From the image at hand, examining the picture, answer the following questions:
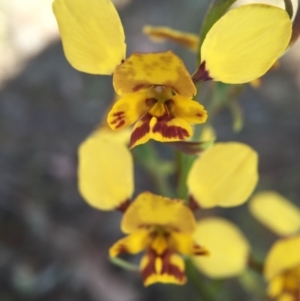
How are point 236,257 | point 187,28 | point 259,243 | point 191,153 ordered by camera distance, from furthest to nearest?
point 187,28 → point 259,243 → point 236,257 → point 191,153

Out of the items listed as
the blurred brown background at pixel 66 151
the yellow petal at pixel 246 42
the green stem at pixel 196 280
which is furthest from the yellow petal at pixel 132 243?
the blurred brown background at pixel 66 151

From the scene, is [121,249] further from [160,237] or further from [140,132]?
[140,132]

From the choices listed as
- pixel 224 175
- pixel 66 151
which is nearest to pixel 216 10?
pixel 224 175

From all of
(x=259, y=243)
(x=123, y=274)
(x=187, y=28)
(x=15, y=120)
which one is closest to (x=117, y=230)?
(x=123, y=274)

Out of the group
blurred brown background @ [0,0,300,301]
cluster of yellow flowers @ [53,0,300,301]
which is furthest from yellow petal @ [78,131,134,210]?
blurred brown background @ [0,0,300,301]

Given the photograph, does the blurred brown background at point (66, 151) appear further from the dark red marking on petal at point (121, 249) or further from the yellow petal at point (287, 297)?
the dark red marking on petal at point (121, 249)

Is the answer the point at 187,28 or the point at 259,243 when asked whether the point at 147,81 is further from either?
the point at 187,28
